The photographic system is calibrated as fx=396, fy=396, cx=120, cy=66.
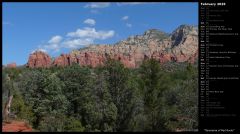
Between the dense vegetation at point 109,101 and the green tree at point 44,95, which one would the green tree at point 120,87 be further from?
the green tree at point 44,95

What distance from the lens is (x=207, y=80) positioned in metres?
A: 6.34

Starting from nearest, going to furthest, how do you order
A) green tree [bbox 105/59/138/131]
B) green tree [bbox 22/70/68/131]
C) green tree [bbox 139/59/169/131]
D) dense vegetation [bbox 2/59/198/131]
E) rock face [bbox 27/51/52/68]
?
dense vegetation [bbox 2/59/198/131] → green tree [bbox 139/59/169/131] → green tree [bbox 105/59/138/131] → green tree [bbox 22/70/68/131] → rock face [bbox 27/51/52/68]

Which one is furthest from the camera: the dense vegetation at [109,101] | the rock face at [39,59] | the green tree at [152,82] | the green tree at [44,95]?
the rock face at [39,59]

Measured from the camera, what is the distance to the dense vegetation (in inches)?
827

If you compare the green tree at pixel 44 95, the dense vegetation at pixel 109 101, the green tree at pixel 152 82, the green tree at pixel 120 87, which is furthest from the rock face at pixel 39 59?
the green tree at pixel 152 82

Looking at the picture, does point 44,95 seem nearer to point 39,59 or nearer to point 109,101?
point 109,101

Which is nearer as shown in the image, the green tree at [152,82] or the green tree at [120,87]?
the green tree at [152,82]

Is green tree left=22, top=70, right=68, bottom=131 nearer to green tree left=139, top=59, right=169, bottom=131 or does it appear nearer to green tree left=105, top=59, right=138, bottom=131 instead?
green tree left=105, top=59, right=138, bottom=131

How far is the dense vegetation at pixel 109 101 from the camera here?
21.0m

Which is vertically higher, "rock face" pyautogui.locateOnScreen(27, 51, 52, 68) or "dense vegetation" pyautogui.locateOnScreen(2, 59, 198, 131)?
"rock face" pyautogui.locateOnScreen(27, 51, 52, 68)

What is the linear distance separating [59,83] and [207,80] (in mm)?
24968

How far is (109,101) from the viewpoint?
→ 24891mm

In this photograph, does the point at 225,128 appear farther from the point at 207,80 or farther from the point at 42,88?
the point at 42,88

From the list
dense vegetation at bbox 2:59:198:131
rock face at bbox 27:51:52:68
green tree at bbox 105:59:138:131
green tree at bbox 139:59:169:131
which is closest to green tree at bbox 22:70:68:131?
dense vegetation at bbox 2:59:198:131
